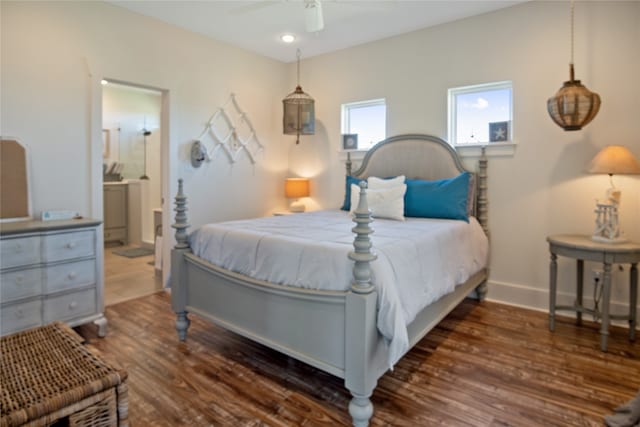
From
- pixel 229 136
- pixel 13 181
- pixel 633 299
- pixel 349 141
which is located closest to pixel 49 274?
pixel 13 181

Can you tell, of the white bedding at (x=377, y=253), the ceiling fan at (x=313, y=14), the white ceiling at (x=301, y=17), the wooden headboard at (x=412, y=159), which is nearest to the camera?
the white bedding at (x=377, y=253)

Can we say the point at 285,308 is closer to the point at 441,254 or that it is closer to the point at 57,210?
the point at 441,254

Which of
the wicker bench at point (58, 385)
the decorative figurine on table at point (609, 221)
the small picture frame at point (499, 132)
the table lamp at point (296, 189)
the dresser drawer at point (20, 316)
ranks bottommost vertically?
the dresser drawer at point (20, 316)

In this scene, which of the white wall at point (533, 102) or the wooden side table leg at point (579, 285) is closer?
the white wall at point (533, 102)

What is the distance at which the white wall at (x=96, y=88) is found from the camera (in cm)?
285

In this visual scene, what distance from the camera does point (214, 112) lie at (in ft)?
13.9

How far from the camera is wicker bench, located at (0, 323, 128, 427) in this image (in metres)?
1.21

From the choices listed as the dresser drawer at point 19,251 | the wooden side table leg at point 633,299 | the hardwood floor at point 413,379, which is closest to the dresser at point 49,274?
the dresser drawer at point 19,251

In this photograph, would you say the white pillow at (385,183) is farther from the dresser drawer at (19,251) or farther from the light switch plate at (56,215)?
the dresser drawer at (19,251)

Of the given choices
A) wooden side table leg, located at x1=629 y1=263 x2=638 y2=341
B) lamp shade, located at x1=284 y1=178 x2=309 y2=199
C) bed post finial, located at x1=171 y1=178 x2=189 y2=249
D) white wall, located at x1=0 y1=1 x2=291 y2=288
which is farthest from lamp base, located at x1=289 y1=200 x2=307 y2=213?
wooden side table leg, located at x1=629 y1=263 x2=638 y2=341

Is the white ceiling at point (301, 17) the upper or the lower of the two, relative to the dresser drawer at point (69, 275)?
upper

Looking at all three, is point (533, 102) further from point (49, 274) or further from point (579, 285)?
point (49, 274)

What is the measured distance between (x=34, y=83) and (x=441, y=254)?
3368 mm

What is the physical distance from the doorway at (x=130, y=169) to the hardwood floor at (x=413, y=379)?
345 centimetres
